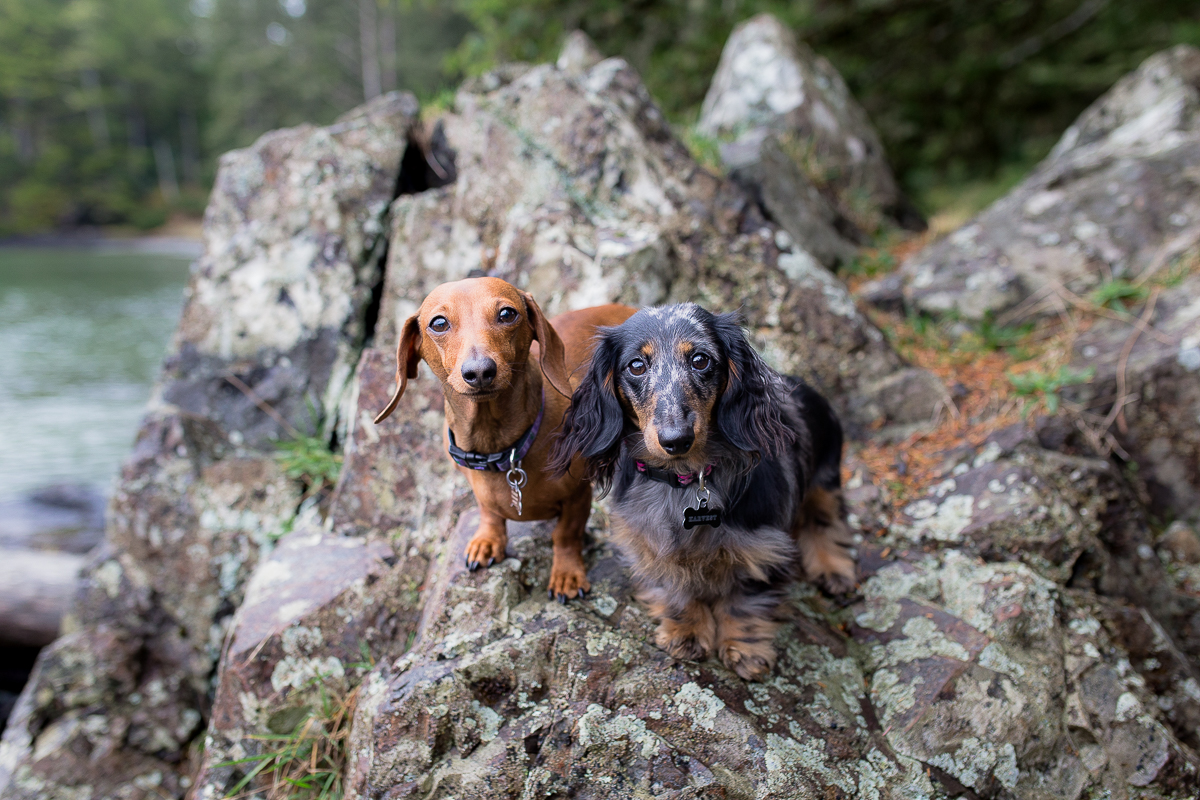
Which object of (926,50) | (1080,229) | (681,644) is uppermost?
(926,50)

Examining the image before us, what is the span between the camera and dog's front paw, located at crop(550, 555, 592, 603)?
2520 millimetres

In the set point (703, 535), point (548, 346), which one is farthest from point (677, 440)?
point (548, 346)

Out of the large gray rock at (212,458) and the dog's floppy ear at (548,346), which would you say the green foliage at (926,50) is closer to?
the large gray rock at (212,458)

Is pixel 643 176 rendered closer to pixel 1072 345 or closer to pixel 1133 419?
pixel 1072 345

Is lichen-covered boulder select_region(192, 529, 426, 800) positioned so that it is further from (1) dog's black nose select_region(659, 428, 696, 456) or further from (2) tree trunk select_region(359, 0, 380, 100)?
→ (2) tree trunk select_region(359, 0, 380, 100)

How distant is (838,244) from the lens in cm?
534

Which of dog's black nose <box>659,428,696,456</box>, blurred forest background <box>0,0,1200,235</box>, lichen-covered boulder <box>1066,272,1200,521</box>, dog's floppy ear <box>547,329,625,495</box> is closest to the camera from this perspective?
dog's black nose <box>659,428,696,456</box>

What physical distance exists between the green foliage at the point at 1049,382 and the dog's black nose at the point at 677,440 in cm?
245

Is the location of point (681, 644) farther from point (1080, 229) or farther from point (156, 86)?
point (156, 86)

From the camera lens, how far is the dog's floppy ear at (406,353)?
90.4 inches

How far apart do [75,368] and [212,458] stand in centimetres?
→ 1041

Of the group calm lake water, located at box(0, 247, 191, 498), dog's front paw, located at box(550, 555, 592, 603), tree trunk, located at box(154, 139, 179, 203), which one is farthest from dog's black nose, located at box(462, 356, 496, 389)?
tree trunk, located at box(154, 139, 179, 203)

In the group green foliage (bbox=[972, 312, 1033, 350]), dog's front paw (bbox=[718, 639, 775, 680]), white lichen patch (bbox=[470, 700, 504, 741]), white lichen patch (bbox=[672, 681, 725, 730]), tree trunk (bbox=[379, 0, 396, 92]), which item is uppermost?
tree trunk (bbox=[379, 0, 396, 92])

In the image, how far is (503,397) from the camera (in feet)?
7.70
